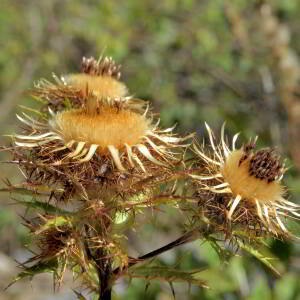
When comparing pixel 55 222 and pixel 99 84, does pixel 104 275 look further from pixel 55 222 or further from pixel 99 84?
pixel 99 84

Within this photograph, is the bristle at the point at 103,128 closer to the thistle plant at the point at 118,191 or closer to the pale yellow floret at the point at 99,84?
the thistle plant at the point at 118,191

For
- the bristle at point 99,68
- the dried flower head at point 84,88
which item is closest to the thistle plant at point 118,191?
the dried flower head at point 84,88

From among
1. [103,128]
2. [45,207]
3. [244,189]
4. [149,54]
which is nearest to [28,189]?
[45,207]

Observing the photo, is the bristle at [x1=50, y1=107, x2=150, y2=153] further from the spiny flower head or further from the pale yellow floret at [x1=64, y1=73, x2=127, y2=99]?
the pale yellow floret at [x1=64, y1=73, x2=127, y2=99]

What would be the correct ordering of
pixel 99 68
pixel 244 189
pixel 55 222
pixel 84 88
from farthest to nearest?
pixel 99 68 → pixel 84 88 → pixel 244 189 → pixel 55 222

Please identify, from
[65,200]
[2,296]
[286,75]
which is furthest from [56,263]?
[2,296]

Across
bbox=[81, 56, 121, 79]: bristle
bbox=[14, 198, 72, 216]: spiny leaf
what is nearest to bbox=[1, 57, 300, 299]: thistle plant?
bbox=[14, 198, 72, 216]: spiny leaf

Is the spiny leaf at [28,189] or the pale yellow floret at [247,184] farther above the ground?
the pale yellow floret at [247,184]
